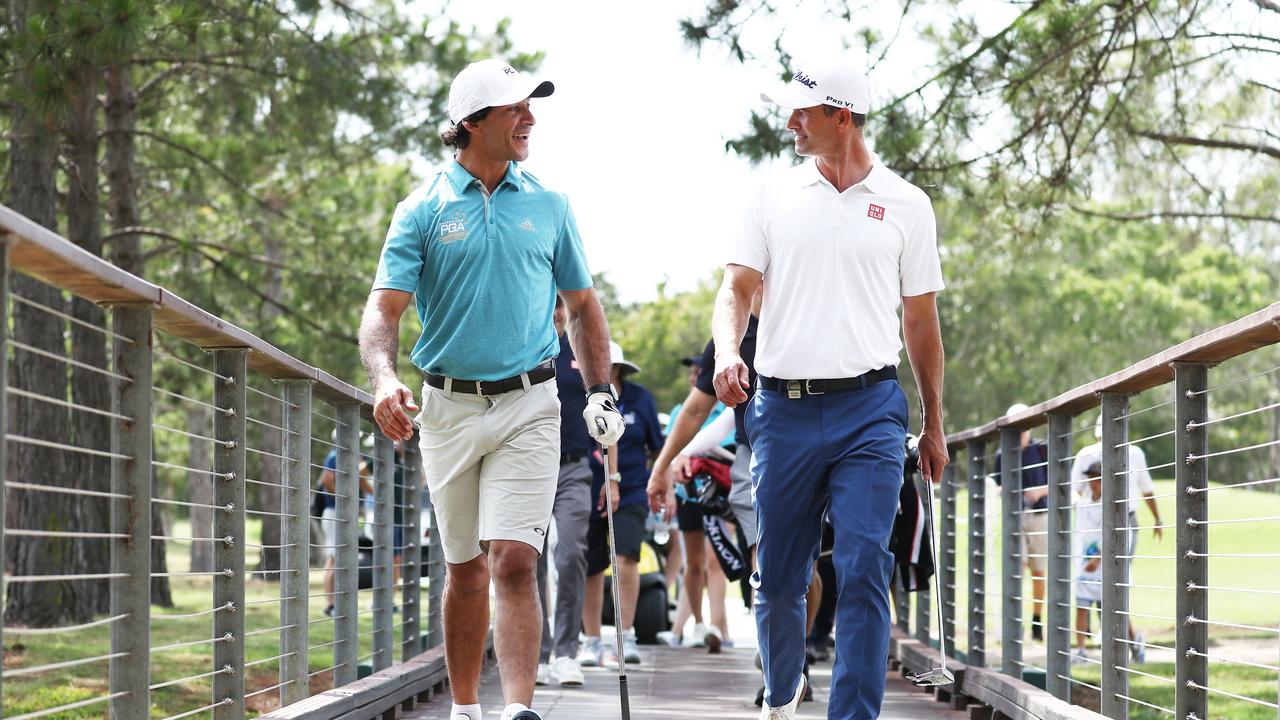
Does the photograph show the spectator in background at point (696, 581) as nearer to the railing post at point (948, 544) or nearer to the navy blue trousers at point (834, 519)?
the railing post at point (948, 544)

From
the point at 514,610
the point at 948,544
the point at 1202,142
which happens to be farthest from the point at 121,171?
the point at 514,610

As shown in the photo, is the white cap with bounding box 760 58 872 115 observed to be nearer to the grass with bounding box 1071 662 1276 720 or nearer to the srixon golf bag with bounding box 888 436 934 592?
the srixon golf bag with bounding box 888 436 934 592

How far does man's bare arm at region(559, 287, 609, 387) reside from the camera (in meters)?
5.28

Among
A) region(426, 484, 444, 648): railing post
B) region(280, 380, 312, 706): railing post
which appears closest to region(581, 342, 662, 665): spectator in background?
region(426, 484, 444, 648): railing post

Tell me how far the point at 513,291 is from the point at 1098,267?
2062 inches

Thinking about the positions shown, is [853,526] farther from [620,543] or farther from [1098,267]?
[1098,267]

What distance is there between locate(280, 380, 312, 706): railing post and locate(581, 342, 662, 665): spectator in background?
339 centimetres

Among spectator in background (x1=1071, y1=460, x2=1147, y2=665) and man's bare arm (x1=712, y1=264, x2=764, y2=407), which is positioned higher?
man's bare arm (x1=712, y1=264, x2=764, y2=407)

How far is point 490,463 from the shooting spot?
5020mm

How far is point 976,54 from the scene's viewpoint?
1140 cm

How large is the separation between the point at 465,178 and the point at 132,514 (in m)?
1.61

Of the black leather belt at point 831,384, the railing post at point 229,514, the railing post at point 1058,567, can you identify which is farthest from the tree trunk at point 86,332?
the black leather belt at point 831,384

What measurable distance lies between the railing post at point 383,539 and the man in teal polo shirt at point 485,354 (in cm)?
213

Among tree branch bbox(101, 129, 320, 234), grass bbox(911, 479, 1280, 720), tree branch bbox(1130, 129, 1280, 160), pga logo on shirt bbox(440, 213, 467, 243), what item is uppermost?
tree branch bbox(101, 129, 320, 234)
